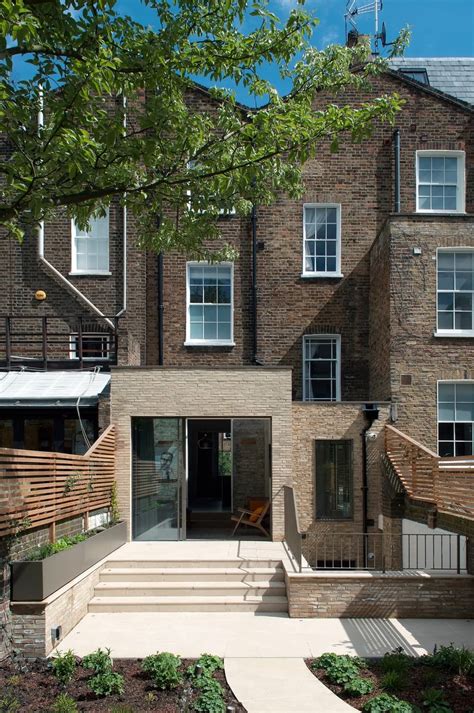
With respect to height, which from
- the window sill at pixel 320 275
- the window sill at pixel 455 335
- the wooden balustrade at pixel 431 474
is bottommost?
the wooden balustrade at pixel 431 474

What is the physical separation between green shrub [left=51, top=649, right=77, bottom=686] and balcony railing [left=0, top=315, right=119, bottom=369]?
990 cm

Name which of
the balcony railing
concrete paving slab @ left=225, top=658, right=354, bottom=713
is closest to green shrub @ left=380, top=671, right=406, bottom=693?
concrete paving slab @ left=225, top=658, right=354, bottom=713

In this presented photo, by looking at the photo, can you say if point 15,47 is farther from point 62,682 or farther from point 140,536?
point 140,536

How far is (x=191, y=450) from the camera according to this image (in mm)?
20438

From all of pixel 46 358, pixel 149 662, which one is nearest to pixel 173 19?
→ pixel 149 662

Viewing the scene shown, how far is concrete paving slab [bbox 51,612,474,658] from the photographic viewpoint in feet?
29.7

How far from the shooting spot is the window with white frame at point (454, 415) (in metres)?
16.4

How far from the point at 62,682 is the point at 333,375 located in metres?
12.5

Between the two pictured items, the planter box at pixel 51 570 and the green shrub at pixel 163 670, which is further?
the planter box at pixel 51 570

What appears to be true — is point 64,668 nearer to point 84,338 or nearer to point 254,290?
point 84,338

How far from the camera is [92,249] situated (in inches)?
758

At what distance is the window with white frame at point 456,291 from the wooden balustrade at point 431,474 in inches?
118

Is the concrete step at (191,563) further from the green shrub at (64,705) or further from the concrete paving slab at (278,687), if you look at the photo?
the green shrub at (64,705)

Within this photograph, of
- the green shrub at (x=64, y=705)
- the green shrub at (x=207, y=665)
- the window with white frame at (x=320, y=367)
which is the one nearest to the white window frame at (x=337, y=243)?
the window with white frame at (x=320, y=367)
